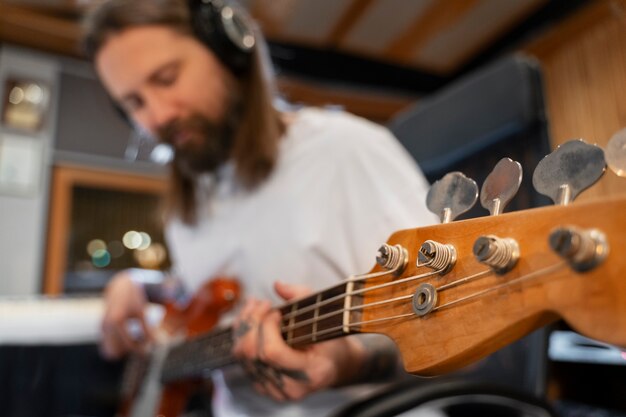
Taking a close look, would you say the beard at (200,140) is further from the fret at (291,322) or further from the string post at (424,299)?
the string post at (424,299)

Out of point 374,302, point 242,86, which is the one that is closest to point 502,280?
point 374,302

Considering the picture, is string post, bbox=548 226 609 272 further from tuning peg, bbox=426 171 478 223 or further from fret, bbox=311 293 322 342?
fret, bbox=311 293 322 342

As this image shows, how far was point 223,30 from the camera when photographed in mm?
1035

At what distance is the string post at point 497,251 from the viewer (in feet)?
0.98

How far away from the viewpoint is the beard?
3.41 feet

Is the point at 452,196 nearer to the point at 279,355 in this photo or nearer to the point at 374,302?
the point at 374,302

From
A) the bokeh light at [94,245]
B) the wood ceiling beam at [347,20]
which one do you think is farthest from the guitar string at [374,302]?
the bokeh light at [94,245]

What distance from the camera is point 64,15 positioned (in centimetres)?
311

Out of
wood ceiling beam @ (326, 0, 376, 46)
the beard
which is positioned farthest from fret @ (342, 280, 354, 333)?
wood ceiling beam @ (326, 0, 376, 46)

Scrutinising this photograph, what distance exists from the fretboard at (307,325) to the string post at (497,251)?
0.53ft

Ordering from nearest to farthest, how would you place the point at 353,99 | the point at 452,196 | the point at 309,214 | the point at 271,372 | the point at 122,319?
1. the point at 452,196
2. the point at 271,372
3. the point at 309,214
4. the point at 122,319
5. the point at 353,99

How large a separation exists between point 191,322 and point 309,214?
0.32 meters

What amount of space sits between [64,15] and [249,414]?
2.95m

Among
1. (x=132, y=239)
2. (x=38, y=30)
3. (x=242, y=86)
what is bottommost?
(x=242, y=86)
